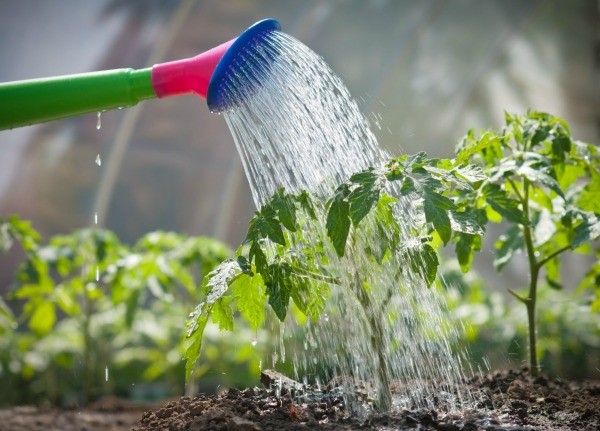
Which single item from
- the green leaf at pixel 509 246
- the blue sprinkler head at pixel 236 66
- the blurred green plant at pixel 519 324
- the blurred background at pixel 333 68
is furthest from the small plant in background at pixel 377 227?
the blurred background at pixel 333 68

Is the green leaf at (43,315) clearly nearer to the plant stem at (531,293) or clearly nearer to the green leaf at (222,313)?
the green leaf at (222,313)

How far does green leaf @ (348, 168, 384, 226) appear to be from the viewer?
122 cm

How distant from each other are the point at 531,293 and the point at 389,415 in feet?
1.69

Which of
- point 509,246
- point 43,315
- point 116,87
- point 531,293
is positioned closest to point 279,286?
point 116,87

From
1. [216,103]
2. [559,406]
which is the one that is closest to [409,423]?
[559,406]

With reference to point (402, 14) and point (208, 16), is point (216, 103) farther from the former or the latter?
point (402, 14)

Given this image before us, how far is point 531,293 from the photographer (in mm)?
1661

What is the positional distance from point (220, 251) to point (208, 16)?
2.59 metres

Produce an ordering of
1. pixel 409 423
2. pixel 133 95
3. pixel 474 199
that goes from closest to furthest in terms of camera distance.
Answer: pixel 409 423
pixel 133 95
pixel 474 199

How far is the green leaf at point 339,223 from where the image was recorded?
1.25 metres

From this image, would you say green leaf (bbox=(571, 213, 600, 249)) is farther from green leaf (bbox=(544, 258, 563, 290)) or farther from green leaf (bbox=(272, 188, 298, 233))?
green leaf (bbox=(272, 188, 298, 233))

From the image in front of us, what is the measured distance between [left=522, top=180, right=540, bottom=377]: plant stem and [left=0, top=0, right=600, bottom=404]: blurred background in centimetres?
283

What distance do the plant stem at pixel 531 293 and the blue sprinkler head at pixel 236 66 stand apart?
67 centimetres

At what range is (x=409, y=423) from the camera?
1290 mm
